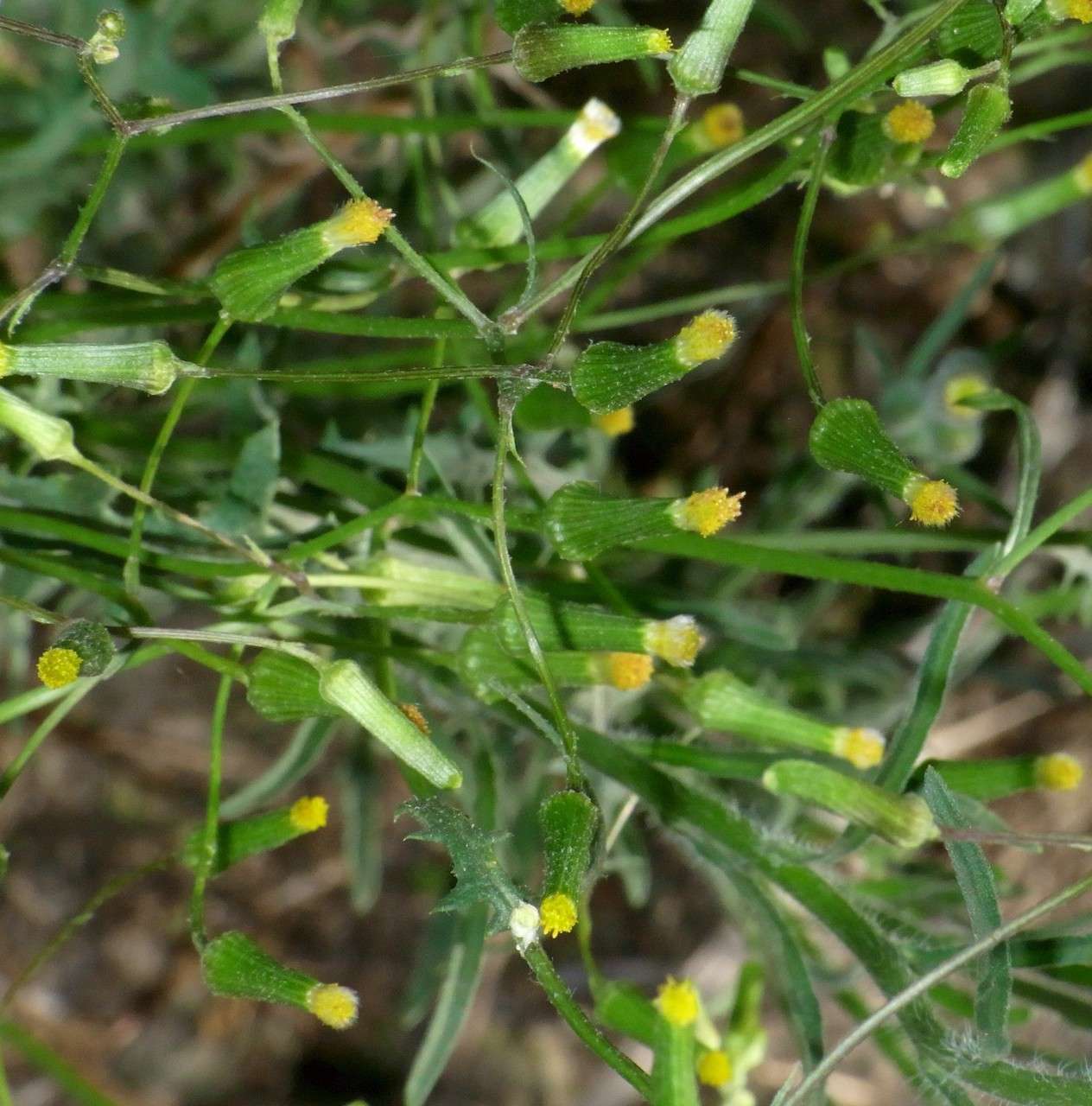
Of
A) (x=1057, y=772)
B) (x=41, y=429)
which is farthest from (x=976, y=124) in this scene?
(x=41, y=429)

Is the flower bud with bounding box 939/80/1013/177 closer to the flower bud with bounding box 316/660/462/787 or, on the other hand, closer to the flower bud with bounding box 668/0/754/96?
the flower bud with bounding box 668/0/754/96

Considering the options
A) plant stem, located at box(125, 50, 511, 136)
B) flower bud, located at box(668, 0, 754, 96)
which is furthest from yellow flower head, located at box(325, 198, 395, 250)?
flower bud, located at box(668, 0, 754, 96)

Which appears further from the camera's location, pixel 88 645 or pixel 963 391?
pixel 963 391

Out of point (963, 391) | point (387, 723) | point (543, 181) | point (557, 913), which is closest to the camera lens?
point (557, 913)

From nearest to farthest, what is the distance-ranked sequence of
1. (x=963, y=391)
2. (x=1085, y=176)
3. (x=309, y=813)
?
(x=309, y=813), (x=1085, y=176), (x=963, y=391)

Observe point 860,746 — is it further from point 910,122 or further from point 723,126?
point 723,126

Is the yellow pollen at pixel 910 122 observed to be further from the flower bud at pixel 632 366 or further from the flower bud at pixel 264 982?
the flower bud at pixel 264 982

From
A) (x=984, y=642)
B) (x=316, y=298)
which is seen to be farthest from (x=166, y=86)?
(x=984, y=642)

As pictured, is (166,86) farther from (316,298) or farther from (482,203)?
(316,298)
